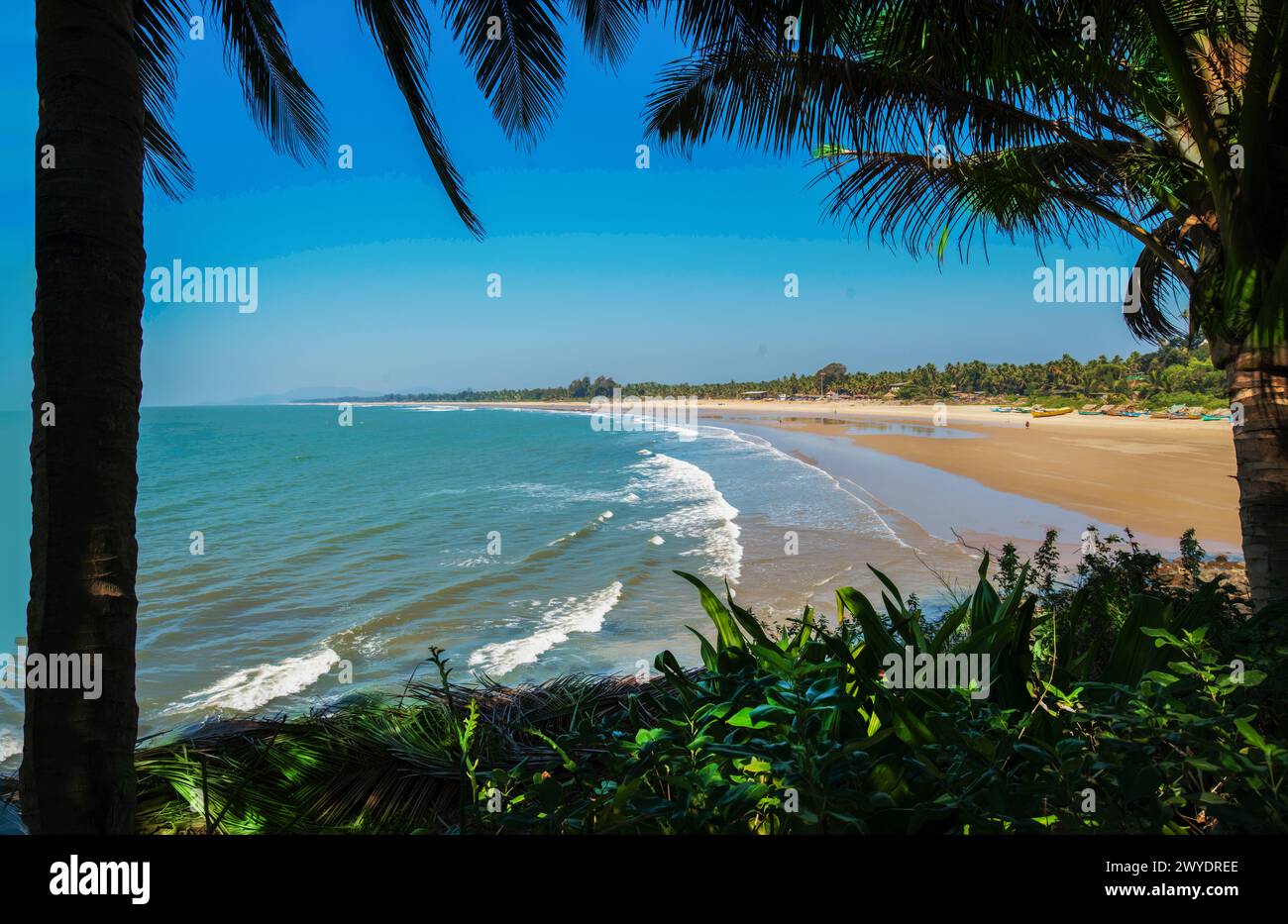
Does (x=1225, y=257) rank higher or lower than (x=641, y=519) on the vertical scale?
higher

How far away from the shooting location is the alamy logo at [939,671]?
2.18m

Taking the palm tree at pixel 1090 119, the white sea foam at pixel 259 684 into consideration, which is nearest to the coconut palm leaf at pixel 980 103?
the palm tree at pixel 1090 119

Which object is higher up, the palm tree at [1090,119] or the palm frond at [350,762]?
the palm tree at [1090,119]

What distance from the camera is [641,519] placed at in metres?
17.3

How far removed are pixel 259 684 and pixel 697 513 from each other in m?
11.7

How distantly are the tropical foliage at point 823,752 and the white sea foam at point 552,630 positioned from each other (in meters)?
3.74

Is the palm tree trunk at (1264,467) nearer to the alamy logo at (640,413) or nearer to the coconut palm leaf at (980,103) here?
the coconut palm leaf at (980,103)

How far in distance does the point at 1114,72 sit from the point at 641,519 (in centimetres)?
1396

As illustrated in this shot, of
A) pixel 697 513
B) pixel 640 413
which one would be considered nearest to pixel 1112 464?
pixel 697 513

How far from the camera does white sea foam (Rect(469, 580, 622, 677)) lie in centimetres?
770

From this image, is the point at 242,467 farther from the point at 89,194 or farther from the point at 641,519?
the point at 89,194

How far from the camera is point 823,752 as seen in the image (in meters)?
1.54

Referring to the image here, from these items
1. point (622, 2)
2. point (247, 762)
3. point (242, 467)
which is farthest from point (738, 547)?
point (242, 467)
